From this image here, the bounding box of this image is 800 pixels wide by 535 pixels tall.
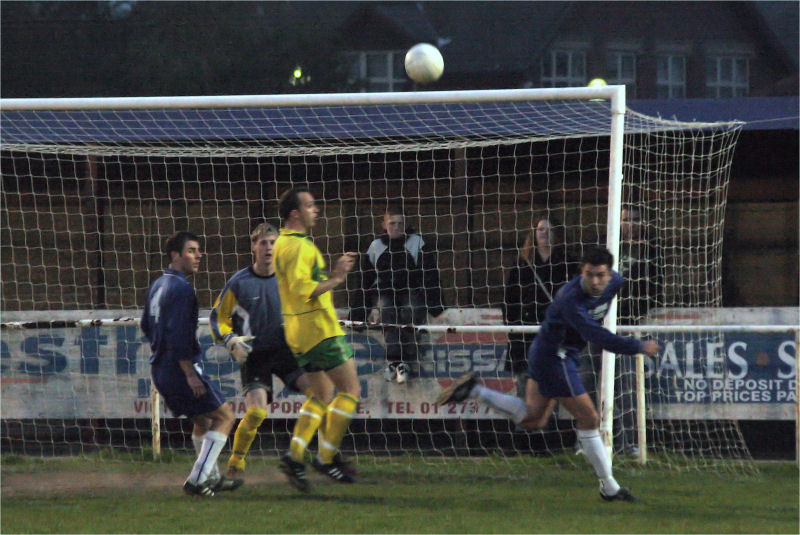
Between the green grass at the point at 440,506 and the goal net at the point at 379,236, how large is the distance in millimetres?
777

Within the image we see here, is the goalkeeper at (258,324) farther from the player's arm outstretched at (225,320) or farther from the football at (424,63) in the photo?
the football at (424,63)

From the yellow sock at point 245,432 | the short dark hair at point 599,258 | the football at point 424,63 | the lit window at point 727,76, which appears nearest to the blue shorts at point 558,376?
the short dark hair at point 599,258

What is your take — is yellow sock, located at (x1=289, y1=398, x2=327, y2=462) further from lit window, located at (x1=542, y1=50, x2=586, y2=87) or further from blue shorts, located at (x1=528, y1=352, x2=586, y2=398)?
lit window, located at (x1=542, y1=50, x2=586, y2=87)

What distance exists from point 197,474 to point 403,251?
2971 millimetres

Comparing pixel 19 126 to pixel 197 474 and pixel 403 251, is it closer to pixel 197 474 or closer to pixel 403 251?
pixel 403 251

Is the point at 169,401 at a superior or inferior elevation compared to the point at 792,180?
inferior

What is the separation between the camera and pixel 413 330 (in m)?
8.85

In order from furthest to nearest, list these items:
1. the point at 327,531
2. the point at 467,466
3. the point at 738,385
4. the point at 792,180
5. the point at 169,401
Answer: the point at 792,180 < the point at 738,385 < the point at 467,466 < the point at 169,401 < the point at 327,531

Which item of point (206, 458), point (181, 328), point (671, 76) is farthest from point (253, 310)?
point (671, 76)

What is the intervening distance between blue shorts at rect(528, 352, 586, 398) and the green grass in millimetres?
700

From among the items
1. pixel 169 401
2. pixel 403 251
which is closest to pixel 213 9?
pixel 403 251

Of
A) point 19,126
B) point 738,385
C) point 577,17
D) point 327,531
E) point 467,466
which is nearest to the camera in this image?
point 327,531

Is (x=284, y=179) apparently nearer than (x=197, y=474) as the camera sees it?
No

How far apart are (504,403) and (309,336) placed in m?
1.32
